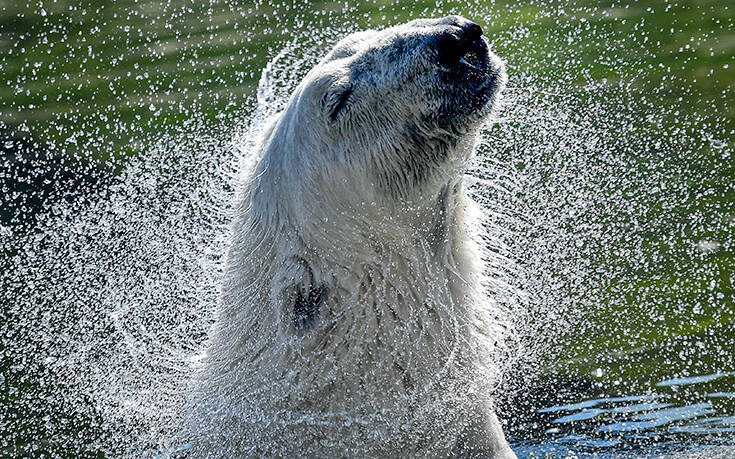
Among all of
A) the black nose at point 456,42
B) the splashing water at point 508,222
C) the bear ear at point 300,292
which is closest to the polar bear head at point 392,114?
the black nose at point 456,42

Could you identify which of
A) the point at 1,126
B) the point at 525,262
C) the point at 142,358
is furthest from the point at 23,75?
the point at 525,262

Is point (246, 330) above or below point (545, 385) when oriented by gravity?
above

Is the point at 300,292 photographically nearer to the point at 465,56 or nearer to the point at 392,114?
the point at 392,114

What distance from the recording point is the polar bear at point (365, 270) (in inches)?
116

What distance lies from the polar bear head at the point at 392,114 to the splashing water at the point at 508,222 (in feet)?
2.29

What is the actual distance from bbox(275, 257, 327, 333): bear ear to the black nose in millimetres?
761

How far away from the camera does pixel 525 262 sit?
523 centimetres

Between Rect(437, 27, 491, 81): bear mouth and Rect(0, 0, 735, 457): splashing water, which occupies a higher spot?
Rect(437, 27, 491, 81): bear mouth

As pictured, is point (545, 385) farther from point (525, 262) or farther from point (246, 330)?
point (246, 330)

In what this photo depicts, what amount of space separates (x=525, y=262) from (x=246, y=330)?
7.67 feet

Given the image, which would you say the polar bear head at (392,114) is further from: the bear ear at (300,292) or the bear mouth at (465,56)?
the bear ear at (300,292)

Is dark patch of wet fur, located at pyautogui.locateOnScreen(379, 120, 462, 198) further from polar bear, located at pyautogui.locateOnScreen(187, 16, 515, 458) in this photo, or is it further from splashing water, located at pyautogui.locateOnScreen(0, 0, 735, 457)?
splashing water, located at pyautogui.locateOnScreen(0, 0, 735, 457)

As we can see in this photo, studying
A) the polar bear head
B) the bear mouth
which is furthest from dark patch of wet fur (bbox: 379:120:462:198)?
the bear mouth

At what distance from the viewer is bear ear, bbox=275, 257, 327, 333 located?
3.06 meters
